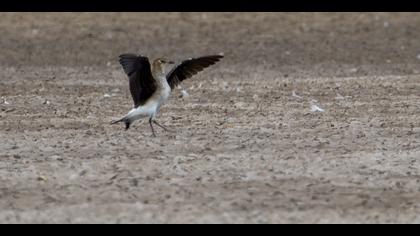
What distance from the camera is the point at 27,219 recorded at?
24.5 feet

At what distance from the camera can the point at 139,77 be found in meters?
11.0

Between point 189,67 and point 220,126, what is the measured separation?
619mm

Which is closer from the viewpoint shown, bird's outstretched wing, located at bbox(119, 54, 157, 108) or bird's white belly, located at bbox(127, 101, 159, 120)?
bird's outstretched wing, located at bbox(119, 54, 157, 108)

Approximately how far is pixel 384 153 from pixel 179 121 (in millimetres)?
2729

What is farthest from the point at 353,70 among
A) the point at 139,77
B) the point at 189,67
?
the point at 139,77

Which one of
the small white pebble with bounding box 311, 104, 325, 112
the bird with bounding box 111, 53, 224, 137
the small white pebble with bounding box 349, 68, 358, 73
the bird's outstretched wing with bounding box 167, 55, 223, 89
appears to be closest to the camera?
the bird with bounding box 111, 53, 224, 137

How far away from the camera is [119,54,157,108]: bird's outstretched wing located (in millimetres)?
10734

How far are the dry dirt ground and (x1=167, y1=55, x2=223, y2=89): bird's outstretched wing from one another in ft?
1.47

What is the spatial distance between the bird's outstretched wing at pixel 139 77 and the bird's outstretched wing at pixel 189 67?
0.42 meters

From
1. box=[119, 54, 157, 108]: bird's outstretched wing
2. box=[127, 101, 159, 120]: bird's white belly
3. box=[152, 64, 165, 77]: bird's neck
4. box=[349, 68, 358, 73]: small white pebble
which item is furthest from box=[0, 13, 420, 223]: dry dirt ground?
box=[152, 64, 165, 77]: bird's neck

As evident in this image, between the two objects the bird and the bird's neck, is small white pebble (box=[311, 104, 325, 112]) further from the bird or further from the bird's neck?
the bird's neck
